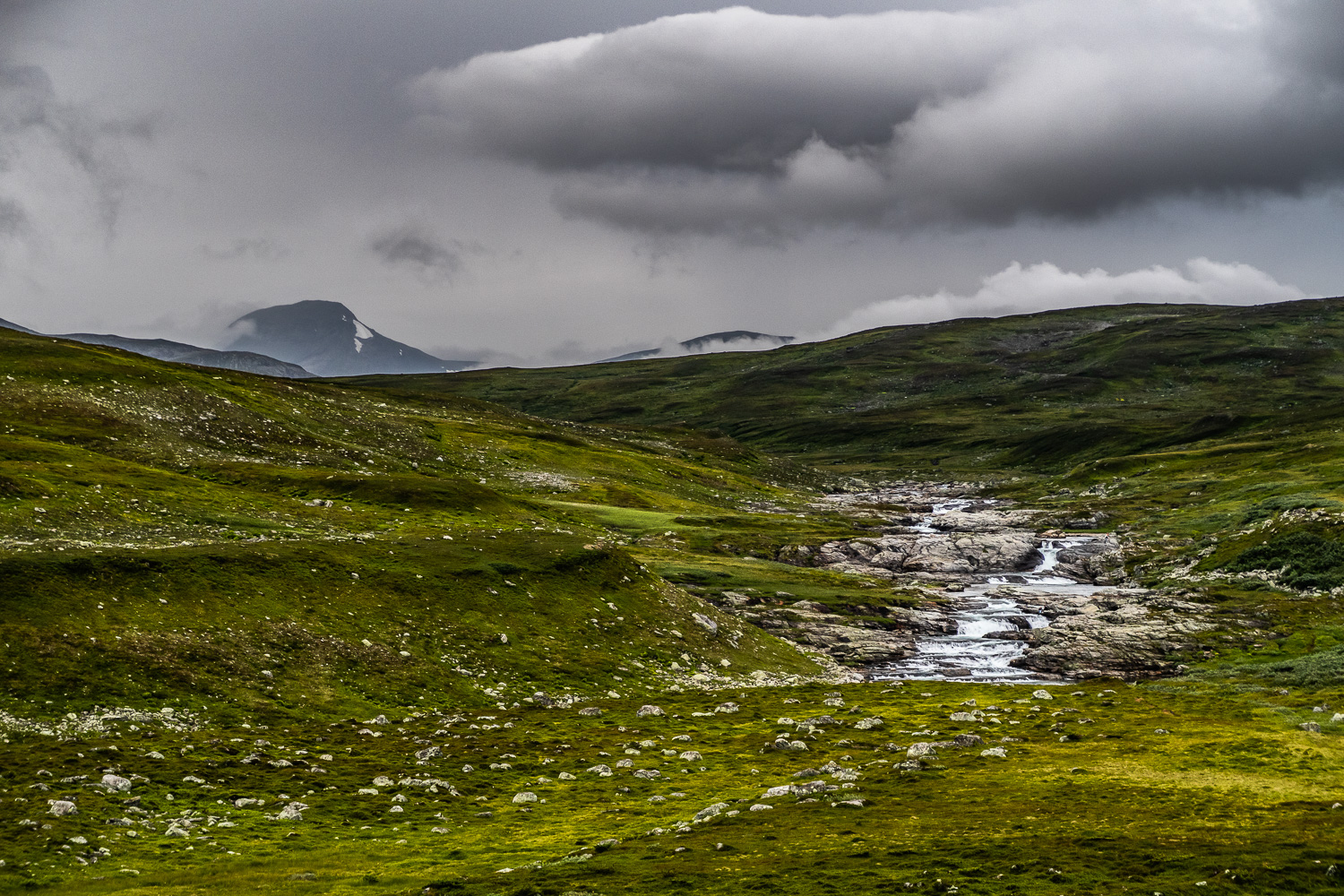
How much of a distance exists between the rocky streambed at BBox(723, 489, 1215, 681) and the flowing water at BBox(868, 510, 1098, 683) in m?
0.11

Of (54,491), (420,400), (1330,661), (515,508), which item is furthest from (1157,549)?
(420,400)

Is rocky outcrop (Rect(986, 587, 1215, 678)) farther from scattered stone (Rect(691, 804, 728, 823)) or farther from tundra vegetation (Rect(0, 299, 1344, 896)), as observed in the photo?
scattered stone (Rect(691, 804, 728, 823))

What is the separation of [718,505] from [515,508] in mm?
54774

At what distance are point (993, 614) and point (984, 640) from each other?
901 cm

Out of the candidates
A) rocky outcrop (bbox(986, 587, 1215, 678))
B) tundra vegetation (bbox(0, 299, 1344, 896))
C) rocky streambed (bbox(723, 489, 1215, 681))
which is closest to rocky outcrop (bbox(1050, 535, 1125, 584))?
rocky streambed (bbox(723, 489, 1215, 681))

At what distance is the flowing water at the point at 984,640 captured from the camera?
184 ft

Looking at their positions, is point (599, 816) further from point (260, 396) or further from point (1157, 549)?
point (260, 396)

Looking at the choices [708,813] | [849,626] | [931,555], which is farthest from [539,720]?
[931,555]

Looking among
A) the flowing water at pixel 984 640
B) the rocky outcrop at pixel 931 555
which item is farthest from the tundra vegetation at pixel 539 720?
the rocky outcrop at pixel 931 555

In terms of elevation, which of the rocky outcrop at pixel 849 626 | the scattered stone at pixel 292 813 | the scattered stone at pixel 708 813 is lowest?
the rocky outcrop at pixel 849 626

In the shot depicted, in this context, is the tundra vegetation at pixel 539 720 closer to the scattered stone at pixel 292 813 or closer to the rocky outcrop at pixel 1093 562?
the scattered stone at pixel 292 813

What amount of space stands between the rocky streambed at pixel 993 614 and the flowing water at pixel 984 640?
0.11 meters

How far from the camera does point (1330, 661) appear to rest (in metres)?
49.3

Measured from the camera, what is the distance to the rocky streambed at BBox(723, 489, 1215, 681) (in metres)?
58.1
